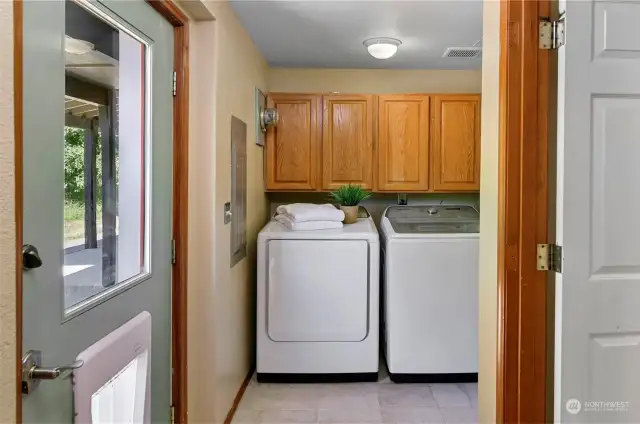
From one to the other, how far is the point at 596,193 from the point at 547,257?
9.6 inches

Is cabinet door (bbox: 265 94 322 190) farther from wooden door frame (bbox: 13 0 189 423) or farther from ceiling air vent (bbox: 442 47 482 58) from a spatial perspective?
wooden door frame (bbox: 13 0 189 423)

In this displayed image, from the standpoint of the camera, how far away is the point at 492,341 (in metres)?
1.50

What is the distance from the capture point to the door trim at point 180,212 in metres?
1.77

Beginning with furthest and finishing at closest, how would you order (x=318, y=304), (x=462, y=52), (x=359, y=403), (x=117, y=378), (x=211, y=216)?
(x=462, y=52)
(x=318, y=304)
(x=359, y=403)
(x=211, y=216)
(x=117, y=378)

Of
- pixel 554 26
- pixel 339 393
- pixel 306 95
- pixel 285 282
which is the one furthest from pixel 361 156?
pixel 554 26

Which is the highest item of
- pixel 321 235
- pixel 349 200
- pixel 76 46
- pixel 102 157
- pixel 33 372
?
pixel 76 46

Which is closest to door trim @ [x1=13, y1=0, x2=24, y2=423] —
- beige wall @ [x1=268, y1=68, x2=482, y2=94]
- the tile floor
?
the tile floor

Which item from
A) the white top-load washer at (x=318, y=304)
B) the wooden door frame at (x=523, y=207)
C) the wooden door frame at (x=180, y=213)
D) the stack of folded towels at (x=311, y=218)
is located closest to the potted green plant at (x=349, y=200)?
the stack of folded towels at (x=311, y=218)

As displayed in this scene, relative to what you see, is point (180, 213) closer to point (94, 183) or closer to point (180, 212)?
point (180, 212)

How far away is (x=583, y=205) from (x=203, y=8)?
5.23 ft

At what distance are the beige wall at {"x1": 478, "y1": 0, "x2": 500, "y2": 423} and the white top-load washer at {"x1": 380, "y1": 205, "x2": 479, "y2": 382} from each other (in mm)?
1074

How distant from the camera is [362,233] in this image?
2.78 metres

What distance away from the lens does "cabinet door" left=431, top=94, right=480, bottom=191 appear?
3.40 meters

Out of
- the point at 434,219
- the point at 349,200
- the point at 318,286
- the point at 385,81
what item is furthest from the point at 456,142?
the point at 318,286
